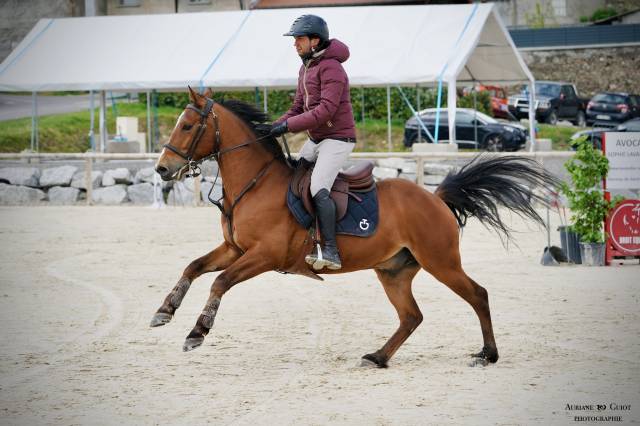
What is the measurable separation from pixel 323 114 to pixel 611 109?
34.0 metres

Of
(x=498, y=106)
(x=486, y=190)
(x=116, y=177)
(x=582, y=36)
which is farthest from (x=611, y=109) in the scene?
(x=486, y=190)

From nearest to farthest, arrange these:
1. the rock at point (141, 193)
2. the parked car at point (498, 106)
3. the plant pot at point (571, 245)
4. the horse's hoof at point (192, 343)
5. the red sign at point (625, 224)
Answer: the horse's hoof at point (192, 343) < the red sign at point (625, 224) < the plant pot at point (571, 245) < the rock at point (141, 193) < the parked car at point (498, 106)

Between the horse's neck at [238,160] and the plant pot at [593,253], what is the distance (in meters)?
7.56

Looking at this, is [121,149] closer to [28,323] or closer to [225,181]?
[28,323]

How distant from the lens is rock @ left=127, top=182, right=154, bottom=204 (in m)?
25.4

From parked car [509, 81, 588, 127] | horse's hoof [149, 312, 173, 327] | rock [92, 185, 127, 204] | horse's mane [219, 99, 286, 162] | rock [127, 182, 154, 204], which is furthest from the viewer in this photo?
parked car [509, 81, 588, 127]

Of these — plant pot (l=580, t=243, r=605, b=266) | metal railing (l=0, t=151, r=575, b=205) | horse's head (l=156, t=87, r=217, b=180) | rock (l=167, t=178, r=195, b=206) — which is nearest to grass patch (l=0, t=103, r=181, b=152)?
metal railing (l=0, t=151, r=575, b=205)

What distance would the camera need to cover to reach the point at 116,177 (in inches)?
1011

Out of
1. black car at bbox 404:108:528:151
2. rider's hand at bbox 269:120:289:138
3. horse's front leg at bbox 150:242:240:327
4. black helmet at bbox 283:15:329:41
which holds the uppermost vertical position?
black car at bbox 404:108:528:151

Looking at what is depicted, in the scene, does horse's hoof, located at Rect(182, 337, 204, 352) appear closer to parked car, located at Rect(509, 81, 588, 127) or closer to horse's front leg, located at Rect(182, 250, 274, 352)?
horse's front leg, located at Rect(182, 250, 274, 352)

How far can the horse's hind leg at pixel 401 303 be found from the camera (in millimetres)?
8148

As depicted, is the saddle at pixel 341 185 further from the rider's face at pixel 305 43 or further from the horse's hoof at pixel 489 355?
the horse's hoof at pixel 489 355

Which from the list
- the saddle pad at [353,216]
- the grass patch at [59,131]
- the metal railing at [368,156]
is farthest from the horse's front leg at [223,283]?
the grass patch at [59,131]

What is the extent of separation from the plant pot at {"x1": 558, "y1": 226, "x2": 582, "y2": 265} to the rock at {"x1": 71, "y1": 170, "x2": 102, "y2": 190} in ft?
46.6
